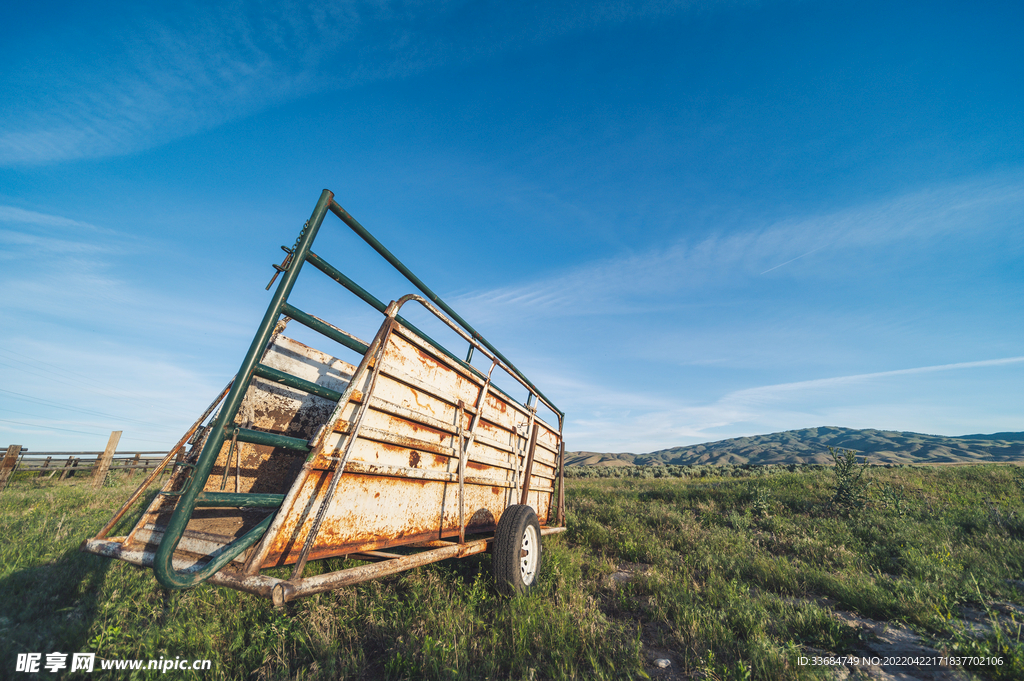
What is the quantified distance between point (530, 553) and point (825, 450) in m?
149

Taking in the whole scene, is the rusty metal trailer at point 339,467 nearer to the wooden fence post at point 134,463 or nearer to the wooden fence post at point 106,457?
the wooden fence post at point 106,457

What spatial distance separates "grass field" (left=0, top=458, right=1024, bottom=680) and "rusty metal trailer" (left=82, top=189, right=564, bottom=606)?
650mm

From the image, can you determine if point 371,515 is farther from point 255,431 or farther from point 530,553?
point 530,553

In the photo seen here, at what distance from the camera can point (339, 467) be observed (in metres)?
2.40

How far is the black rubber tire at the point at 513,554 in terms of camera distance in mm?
3734

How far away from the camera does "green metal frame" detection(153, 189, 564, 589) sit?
182 cm

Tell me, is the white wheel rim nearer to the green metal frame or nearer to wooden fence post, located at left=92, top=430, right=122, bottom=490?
the green metal frame

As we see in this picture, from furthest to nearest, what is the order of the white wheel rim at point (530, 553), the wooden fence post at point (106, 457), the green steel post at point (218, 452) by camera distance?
the wooden fence post at point (106, 457)
the white wheel rim at point (530, 553)
the green steel post at point (218, 452)

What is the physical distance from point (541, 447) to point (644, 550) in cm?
242

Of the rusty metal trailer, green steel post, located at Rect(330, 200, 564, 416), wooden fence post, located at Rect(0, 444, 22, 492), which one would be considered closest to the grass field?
the rusty metal trailer

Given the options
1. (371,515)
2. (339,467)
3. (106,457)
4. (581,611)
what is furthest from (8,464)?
(581,611)

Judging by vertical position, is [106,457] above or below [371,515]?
below

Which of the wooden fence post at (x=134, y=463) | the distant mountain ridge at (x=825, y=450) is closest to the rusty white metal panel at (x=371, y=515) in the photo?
the wooden fence post at (x=134, y=463)

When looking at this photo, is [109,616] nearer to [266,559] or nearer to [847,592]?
[266,559]
